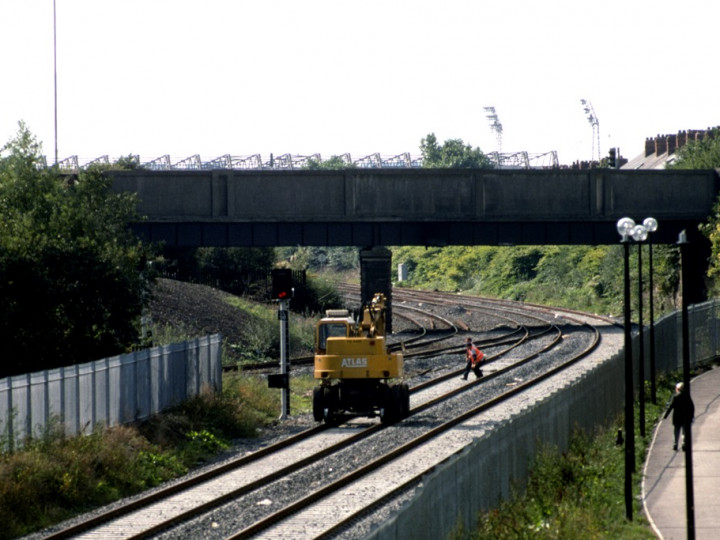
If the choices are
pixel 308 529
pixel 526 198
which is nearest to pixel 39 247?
pixel 308 529

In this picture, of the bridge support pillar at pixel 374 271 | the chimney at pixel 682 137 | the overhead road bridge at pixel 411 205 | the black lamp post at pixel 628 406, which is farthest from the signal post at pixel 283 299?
the chimney at pixel 682 137

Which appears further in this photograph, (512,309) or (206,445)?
(512,309)

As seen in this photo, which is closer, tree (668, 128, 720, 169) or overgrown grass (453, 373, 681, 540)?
overgrown grass (453, 373, 681, 540)

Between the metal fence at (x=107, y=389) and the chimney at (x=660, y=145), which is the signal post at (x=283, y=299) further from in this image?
the chimney at (x=660, y=145)

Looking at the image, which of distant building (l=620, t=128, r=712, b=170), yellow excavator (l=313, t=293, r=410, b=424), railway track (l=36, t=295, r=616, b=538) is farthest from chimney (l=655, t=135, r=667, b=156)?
yellow excavator (l=313, t=293, r=410, b=424)

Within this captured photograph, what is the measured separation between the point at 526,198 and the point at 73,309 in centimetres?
3392

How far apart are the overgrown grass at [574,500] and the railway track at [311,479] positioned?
2.58 metres

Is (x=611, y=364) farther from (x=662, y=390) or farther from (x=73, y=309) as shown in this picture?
(x=73, y=309)

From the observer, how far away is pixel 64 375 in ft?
72.1

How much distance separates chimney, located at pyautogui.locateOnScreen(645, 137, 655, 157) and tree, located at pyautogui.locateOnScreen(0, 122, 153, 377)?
87.7 m

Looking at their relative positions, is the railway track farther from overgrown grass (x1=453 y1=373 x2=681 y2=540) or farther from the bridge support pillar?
the bridge support pillar

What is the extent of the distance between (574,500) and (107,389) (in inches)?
430

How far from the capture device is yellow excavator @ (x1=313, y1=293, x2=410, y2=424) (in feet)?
89.7

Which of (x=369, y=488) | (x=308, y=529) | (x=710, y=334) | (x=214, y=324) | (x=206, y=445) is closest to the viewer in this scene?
(x=308, y=529)
